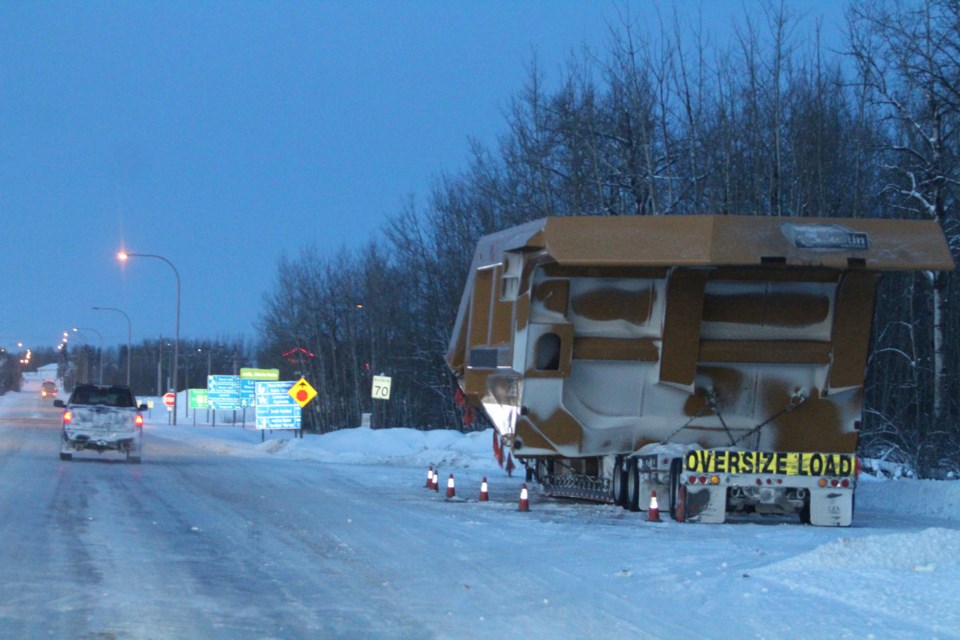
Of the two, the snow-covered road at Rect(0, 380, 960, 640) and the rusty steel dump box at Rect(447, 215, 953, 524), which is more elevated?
the rusty steel dump box at Rect(447, 215, 953, 524)

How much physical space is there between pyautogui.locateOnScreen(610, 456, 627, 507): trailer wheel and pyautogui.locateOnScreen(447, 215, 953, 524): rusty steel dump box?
0.25 metres

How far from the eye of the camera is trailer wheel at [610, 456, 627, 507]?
16.8 metres

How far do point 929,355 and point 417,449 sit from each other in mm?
14894

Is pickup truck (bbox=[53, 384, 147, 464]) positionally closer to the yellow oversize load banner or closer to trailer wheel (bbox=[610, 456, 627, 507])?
trailer wheel (bbox=[610, 456, 627, 507])

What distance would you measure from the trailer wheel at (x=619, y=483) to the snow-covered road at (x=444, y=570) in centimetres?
33

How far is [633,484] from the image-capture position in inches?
650

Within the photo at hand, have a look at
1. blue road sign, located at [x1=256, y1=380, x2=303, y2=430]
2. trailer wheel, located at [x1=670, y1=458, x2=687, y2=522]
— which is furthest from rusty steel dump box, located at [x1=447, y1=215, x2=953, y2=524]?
blue road sign, located at [x1=256, y1=380, x2=303, y2=430]

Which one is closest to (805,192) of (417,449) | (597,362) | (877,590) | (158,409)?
(417,449)

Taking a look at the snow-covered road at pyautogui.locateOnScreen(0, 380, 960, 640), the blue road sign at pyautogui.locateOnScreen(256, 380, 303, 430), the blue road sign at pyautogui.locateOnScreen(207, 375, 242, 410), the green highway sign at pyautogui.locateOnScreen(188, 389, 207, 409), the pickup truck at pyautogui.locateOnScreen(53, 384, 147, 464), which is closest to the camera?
the snow-covered road at pyautogui.locateOnScreen(0, 380, 960, 640)

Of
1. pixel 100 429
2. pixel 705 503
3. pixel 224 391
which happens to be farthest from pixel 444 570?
pixel 224 391

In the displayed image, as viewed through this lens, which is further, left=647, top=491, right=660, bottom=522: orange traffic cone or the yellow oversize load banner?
left=647, top=491, right=660, bottom=522: orange traffic cone

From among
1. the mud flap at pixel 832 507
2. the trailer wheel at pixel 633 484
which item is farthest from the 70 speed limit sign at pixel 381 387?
the mud flap at pixel 832 507

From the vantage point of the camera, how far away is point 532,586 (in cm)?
973

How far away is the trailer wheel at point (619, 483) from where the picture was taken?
16.8 metres
